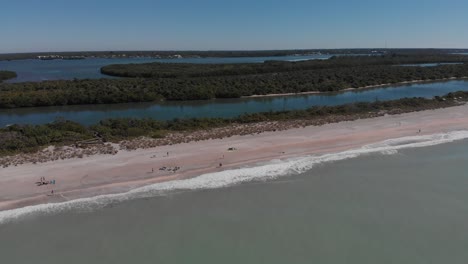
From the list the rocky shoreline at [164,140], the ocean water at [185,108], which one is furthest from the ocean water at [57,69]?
the rocky shoreline at [164,140]

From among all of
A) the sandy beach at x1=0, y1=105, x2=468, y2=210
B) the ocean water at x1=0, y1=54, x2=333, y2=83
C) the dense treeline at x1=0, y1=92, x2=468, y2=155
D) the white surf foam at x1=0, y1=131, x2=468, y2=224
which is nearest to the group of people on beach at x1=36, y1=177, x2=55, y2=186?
the sandy beach at x1=0, y1=105, x2=468, y2=210

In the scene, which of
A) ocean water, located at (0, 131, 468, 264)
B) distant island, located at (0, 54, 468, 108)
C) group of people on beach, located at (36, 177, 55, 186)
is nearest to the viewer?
ocean water, located at (0, 131, 468, 264)

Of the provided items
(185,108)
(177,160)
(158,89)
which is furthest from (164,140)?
(158,89)

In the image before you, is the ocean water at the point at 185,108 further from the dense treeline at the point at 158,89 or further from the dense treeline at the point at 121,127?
the dense treeline at the point at 121,127

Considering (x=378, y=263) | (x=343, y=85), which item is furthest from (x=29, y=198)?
(x=343, y=85)

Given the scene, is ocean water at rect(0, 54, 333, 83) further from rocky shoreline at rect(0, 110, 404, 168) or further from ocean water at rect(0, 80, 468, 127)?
rocky shoreline at rect(0, 110, 404, 168)
